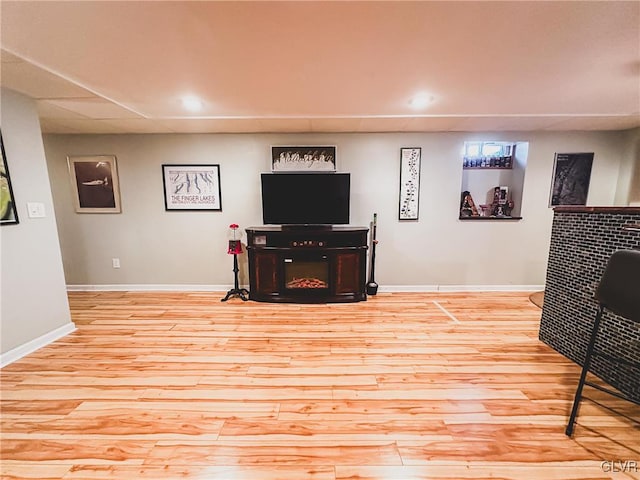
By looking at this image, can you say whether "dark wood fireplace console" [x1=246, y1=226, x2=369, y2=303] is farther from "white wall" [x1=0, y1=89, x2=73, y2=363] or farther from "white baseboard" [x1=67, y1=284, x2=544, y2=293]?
"white wall" [x1=0, y1=89, x2=73, y2=363]

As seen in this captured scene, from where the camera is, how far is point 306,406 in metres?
1.63

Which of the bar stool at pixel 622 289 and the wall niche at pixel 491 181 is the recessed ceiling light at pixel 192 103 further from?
the wall niche at pixel 491 181

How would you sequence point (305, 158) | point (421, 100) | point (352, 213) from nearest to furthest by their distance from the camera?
point (421, 100), point (305, 158), point (352, 213)

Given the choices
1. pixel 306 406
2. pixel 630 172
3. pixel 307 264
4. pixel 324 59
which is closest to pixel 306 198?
pixel 307 264

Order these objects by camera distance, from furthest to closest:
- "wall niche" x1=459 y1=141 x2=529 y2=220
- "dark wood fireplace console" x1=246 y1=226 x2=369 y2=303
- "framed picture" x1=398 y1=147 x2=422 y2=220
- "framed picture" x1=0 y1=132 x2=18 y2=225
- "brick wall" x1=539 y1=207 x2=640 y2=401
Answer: "wall niche" x1=459 y1=141 x2=529 y2=220, "framed picture" x1=398 y1=147 x2=422 y2=220, "dark wood fireplace console" x1=246 y1=226 x2=369 y2=303, "framed picture" x1=0 y1=132 x2=18 y2=225, "brick wall" x1=539 y1=207 x2=640 y2=401

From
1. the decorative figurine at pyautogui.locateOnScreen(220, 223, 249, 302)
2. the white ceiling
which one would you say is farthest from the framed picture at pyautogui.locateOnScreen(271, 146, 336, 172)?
the decorative figurine at pyautogui.locateOnScreen(220, 223, 249, 302)

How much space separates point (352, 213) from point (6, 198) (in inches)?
133

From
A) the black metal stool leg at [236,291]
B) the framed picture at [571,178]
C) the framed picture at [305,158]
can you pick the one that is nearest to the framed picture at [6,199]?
the black metal stool leg at [236,291]

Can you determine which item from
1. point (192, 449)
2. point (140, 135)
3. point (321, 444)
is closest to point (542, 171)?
point (321, 444)

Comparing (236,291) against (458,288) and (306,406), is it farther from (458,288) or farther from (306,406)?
(458,288)

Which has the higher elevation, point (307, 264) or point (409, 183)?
point (409, 183)

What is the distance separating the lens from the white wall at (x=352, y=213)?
3.47 metres

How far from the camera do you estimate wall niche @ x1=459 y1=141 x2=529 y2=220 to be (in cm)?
360

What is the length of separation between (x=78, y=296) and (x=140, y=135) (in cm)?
241
